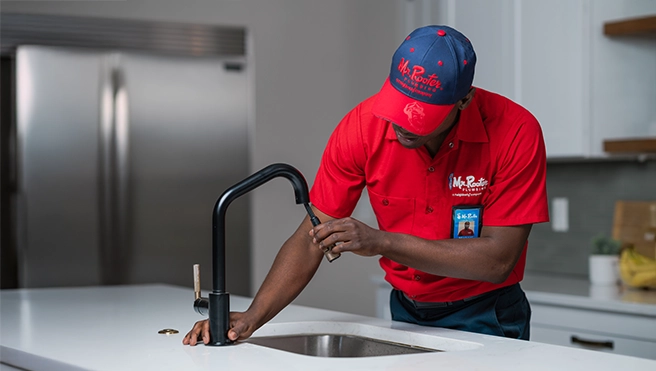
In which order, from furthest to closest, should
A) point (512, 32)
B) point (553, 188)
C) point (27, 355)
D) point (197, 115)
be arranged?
point (197, 115)
point (553, 188)
point (512, 32)
point (27, 355)

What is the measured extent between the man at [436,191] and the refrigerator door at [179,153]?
226 cm

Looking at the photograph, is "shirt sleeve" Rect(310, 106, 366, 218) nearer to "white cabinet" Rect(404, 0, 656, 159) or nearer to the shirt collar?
the shirt collar

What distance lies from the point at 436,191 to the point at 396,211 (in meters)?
0.11

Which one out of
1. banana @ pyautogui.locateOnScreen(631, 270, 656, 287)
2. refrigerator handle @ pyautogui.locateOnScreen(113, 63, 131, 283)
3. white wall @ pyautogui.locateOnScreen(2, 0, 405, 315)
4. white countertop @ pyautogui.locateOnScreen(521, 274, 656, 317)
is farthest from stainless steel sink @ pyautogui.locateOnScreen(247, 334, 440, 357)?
white wall @ pyautogui.locateOnScreen(2, 0, 405, 315)

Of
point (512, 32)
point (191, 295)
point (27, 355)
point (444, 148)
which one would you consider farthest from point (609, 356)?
point (512, 32)

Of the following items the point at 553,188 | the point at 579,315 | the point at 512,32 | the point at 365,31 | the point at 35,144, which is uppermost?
the point at 365,31

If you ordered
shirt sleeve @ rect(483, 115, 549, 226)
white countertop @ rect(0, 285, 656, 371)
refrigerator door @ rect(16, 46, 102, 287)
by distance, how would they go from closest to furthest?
white countertop @ rect(0, 285, 656, 371) < shirt sleeve @ rect(483, 115, 549, 226) < refrigerator door @ rect(16, 46, 102, 287)

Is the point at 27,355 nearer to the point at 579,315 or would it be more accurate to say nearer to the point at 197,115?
the point at 579,315

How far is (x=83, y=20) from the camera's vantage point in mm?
3904

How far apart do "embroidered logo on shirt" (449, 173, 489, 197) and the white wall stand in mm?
2626

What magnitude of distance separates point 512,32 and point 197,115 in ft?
5.46

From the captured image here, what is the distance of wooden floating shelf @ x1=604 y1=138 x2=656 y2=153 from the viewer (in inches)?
111

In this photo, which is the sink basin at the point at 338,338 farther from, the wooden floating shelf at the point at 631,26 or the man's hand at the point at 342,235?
the wooden floating shelf at the point at 631,26

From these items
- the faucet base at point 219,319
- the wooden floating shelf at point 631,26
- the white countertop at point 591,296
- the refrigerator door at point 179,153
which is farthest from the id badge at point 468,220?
the refrigerator door at point 179,153
